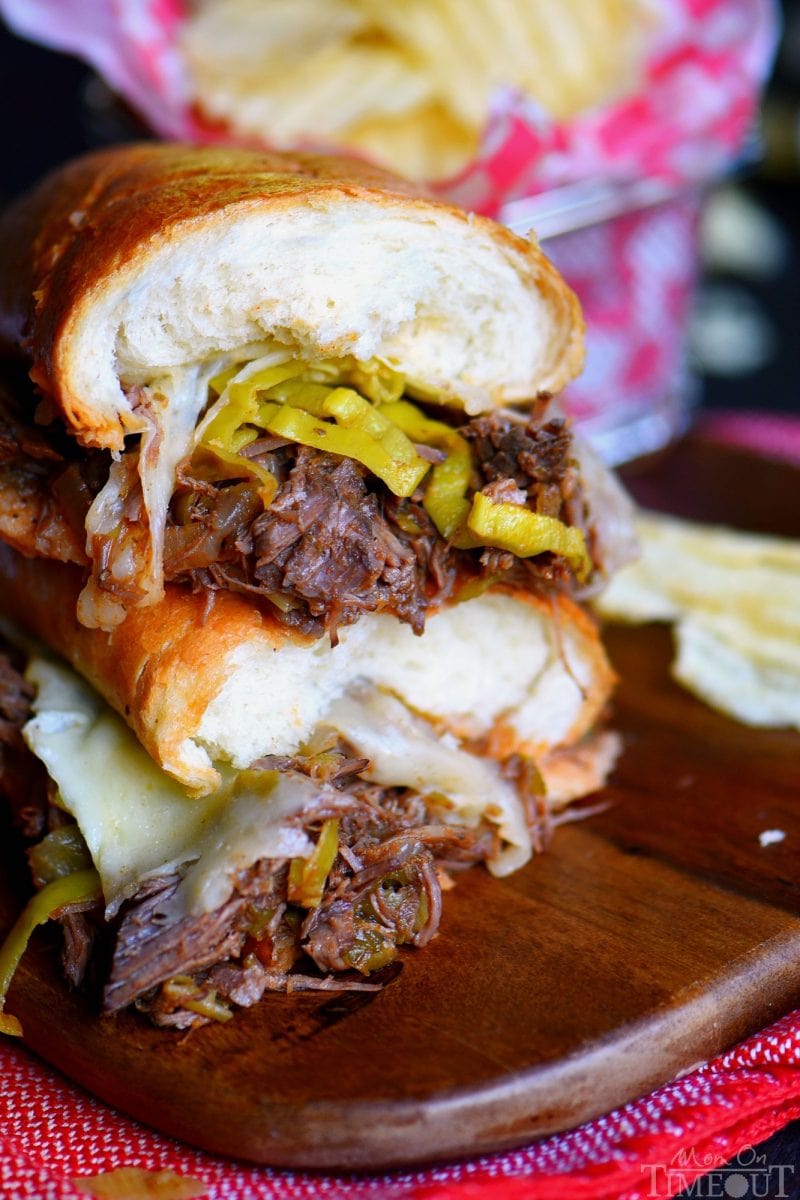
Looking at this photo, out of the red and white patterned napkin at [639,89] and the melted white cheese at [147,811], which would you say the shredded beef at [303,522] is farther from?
the red and white patterned napkin at [639,89]

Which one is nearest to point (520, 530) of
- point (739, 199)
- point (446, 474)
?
point (446, 474)

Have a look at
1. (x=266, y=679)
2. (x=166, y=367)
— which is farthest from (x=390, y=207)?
(x=266, y=679)

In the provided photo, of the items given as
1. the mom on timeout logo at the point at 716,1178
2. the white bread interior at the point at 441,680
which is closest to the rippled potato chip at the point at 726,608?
the white bread interior at the point at 441,680

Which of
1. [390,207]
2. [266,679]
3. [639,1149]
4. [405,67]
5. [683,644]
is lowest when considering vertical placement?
[683,644]

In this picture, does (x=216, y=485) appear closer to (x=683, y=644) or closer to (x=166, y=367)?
(x=166, y=367)

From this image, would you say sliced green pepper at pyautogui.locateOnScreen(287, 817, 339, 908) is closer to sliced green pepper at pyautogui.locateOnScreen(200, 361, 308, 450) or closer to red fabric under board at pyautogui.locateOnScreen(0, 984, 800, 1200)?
red fabric under board at pyautogui.locateOnScreen(0, 984, 800, 1200)

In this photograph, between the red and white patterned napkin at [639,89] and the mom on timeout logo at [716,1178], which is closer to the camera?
the mom on timeout logo at [716,1178]
